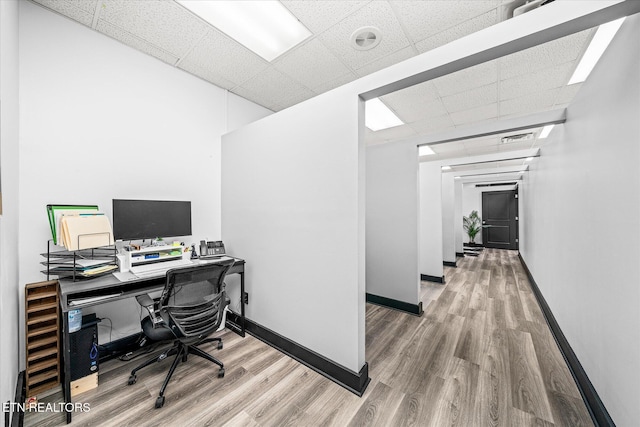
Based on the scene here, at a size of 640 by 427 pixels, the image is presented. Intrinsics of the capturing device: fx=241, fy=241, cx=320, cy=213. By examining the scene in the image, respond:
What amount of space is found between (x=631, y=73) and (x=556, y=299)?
8.28 ft

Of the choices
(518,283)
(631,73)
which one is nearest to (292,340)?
(631,73)

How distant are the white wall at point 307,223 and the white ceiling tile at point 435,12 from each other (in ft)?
2.63

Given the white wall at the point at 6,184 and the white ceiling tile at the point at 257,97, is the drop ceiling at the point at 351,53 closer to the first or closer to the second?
the white ceiling tile at the point at 257,97

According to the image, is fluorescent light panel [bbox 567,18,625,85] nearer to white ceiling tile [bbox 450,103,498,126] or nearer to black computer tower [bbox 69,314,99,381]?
white ceiling tile [bbox 450,103,498,126]

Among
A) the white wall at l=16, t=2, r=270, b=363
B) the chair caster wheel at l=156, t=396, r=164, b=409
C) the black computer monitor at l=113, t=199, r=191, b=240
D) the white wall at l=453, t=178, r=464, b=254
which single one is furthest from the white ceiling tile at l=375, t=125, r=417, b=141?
the chair caster wheel at l=156, t=396, r=164, b=409

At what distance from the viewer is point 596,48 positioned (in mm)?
2221

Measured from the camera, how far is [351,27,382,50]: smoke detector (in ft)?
6.86

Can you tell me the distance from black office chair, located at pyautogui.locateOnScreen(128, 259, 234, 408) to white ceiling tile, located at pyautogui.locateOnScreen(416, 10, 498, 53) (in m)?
2.72

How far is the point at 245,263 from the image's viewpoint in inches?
109

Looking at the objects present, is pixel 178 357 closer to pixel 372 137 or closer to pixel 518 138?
pixel 372 137

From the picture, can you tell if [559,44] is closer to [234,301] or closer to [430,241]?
[430,241]

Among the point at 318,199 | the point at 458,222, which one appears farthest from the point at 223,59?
the point at 458,222

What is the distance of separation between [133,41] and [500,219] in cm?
1104

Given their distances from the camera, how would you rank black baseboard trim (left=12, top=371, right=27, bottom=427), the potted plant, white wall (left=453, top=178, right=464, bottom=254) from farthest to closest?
1. the potted plant
2. white wall (left=453, top=178, right=464, bottom=254)
3. black baseboard trim (left=12, top=371, right=27, bottom=427)
